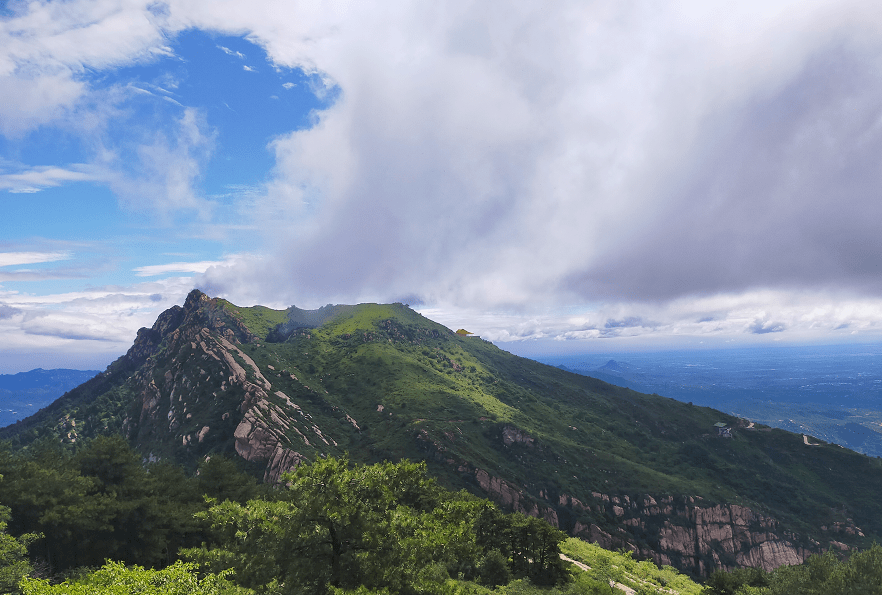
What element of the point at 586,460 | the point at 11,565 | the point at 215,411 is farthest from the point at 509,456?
the point at 11,565

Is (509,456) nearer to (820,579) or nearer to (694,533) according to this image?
(694,533)

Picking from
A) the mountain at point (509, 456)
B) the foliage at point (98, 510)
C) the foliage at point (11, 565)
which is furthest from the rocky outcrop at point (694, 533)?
the foliage at point (11, 565)

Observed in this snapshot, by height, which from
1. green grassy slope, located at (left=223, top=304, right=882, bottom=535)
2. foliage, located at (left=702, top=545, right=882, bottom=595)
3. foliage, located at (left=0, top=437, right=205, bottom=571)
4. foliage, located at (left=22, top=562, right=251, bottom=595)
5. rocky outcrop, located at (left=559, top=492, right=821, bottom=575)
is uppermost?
foliage, located at (left=22, top=562, right=251, bottom=595)

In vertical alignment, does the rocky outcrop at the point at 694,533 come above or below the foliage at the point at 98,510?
below

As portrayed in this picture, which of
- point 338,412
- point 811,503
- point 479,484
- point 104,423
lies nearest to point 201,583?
point 479,484

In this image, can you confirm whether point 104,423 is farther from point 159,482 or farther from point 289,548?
point 289,548

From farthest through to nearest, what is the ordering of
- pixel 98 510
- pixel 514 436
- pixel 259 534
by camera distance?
pixel 514 436 < pixel 98 510 < pixel 259 534

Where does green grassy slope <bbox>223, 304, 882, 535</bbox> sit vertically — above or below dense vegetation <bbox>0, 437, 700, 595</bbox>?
below

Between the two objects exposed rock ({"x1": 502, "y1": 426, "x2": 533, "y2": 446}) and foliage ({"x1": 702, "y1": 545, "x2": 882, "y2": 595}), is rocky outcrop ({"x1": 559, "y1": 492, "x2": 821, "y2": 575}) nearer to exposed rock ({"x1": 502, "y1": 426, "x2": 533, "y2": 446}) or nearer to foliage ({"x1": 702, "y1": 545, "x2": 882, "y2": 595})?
exposed rock ({"x1": 502, "y1": 426, "x2": 533, "y2": 446})

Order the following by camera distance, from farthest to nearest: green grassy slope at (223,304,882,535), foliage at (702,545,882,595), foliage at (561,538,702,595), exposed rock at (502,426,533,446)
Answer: exposed rock at (502,426,533,446) < green grassy slope at (223,304,882,535) < foliage at (561,538,702,595) < foliage at (702,545,882,595)

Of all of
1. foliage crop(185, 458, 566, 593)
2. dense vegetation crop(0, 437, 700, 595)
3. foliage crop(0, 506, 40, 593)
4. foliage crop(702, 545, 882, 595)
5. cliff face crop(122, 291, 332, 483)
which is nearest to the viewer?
foliage crop(185, 458, 566, 593)

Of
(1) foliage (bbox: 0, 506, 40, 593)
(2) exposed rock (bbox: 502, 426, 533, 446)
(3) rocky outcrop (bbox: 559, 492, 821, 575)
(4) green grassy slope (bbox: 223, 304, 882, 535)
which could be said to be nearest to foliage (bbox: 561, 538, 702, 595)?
(1) foliage (bbox: 0, 506, 40, 593)

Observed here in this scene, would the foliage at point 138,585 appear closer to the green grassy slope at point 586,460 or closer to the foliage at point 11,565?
the foliage at point 11,565

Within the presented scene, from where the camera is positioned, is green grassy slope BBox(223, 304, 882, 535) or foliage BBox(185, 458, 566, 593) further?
green grassy slope BBox(223, 304, 882, 535)
